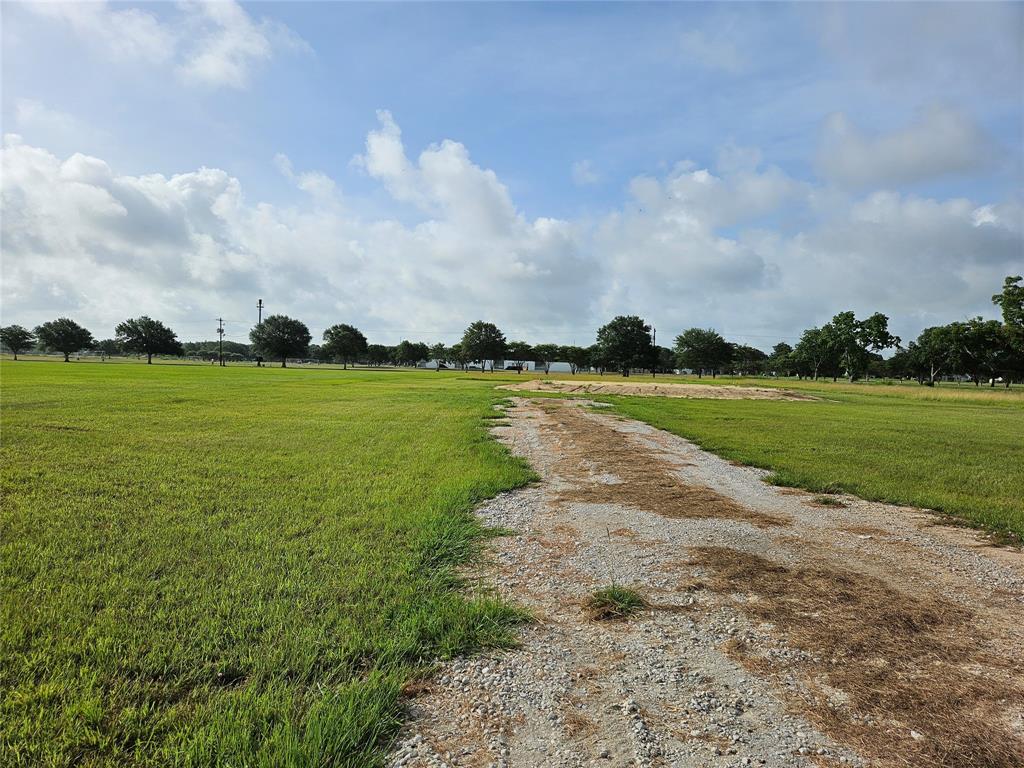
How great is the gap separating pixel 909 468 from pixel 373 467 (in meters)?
11.6

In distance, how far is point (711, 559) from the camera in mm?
5320

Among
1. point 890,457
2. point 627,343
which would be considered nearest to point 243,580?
point 890,457

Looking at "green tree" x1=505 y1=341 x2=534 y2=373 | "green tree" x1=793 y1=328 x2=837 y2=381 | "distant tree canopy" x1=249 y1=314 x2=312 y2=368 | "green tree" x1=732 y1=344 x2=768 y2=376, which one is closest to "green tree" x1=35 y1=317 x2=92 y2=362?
"distant tree canopy" x1=249 y1=314 x2=312 y2=368

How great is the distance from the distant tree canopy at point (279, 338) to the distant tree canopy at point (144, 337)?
24633 millimetres

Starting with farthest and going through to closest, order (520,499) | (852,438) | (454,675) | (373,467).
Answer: (852,438), (373,467), (520,499), (454,675)

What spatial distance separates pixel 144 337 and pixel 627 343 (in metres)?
123

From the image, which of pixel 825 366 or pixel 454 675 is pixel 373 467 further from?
pixel 825 366

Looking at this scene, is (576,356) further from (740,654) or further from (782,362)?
(740,654)

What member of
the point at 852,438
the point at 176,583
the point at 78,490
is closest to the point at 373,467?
the point at 78,490

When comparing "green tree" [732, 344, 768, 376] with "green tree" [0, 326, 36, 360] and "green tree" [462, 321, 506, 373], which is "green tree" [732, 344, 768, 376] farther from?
"green tree" [0, 326, 36, 360]

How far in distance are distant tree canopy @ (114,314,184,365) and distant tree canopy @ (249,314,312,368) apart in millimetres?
24633

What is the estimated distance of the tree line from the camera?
8025 cm

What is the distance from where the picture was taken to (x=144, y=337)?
410 ft

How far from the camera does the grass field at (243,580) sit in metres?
2.63
